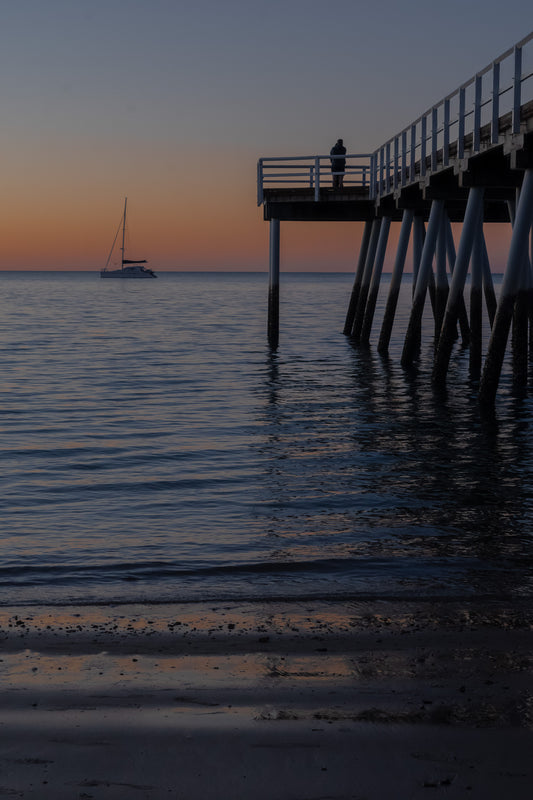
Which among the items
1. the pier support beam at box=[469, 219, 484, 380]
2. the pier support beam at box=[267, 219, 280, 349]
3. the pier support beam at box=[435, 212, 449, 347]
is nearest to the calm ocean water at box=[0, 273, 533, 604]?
the pier support beam at box=[469, 219, 484, 380]

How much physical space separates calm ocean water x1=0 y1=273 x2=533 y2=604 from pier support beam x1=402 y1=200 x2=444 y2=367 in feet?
2.76

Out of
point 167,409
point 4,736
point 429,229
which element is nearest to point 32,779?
point 4,736

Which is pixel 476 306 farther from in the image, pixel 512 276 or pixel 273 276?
pixel 512 276

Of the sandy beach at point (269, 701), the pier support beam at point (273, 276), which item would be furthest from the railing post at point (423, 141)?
the sandy beach at point (269, 701)

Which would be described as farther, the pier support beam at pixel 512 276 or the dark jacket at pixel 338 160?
the dark jacket at pixel 338 160

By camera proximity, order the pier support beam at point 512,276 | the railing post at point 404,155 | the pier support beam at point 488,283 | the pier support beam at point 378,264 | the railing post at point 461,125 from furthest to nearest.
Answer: the pier support beam at point 378,264
the pier support beam at point 488,283
the railing post at point 404,155
the railing post at point 461,125
the pier support beam at point 512,276

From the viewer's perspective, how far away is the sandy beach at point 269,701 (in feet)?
12.0

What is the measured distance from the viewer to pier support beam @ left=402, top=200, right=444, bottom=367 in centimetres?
2136

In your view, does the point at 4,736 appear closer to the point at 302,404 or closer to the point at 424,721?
the point at 424,721

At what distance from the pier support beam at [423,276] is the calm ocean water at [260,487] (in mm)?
842

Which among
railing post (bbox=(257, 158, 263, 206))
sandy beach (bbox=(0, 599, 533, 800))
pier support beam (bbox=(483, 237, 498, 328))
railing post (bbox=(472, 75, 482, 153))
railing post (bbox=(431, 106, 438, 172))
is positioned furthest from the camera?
railing post (bbox=(257, 158, 263, 206))

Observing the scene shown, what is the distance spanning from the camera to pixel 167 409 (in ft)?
58.5

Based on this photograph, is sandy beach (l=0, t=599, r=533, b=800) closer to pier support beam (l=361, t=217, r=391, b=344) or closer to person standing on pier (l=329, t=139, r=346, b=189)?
pier support beam (l=361, t=217, r=391, b=344)

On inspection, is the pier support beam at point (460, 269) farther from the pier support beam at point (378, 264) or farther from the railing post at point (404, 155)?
the pier support beam at point (378, 264)
